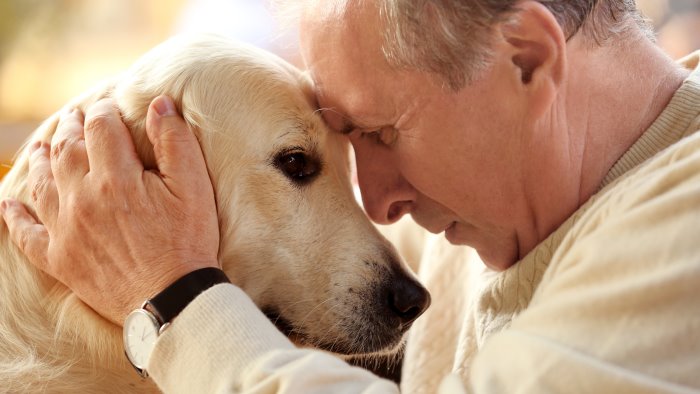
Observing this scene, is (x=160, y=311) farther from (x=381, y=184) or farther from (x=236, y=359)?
(x=381, y=184)

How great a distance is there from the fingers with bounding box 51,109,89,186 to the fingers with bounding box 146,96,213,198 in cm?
9

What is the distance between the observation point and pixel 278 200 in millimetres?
1180

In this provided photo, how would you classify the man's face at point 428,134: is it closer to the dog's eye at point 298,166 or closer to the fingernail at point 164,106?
the dog's eye at point 298,166

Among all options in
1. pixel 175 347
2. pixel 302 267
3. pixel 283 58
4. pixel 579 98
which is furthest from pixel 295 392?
pixel 283 58

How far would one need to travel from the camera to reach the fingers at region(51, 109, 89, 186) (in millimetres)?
1066

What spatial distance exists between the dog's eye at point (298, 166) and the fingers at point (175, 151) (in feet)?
0.41

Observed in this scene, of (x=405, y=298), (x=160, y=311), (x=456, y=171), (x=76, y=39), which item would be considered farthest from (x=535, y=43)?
(x=76, y=39)

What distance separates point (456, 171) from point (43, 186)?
0.56 m

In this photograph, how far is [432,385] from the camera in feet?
4.86

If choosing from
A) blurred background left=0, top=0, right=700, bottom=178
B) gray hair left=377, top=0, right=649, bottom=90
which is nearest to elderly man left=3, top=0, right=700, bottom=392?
gray hair left=377, top=0, right=649, bottom=90

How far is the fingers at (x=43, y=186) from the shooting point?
42.3 inches

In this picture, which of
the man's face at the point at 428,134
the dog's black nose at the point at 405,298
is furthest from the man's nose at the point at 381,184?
the dog's black nose at the point at 405,298

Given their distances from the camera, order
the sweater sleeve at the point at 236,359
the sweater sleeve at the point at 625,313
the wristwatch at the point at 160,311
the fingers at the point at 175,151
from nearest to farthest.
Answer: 1. the sweater sleeve at the point at 625,313
2. the sweater sleeve at the point at 236,359
3. the wristwatch at the point at 160,311
4. the fingers at the point at 175,151

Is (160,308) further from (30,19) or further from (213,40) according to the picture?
(30,19)
